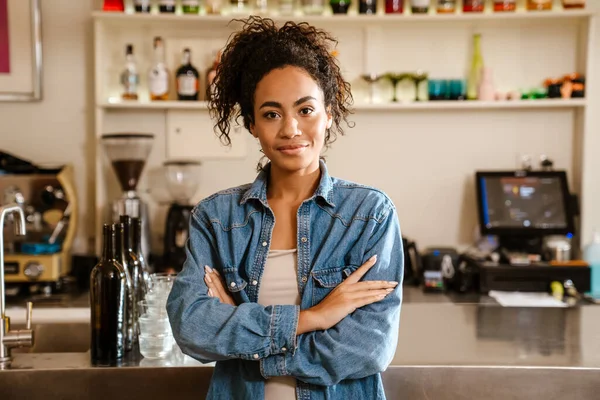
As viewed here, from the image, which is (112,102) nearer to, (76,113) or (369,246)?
(76,113)

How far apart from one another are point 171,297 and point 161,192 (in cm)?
207

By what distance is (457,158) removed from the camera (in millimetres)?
3275

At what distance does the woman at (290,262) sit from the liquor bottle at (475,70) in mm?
1986

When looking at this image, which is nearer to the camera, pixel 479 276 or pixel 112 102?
pixel 479 276

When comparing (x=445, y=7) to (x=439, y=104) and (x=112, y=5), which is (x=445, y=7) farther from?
(x=112, y=5)

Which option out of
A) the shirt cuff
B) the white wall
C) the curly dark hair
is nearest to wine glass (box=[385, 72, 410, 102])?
the white wall

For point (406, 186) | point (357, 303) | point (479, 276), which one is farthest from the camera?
point (406, 186)

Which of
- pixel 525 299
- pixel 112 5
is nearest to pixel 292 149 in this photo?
pixel 525 299

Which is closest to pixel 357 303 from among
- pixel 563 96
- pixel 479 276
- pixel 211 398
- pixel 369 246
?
pixel 369 246

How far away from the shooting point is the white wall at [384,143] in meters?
3.23

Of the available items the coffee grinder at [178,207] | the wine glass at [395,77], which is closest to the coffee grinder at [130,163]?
the coffee grinder at [178,207]

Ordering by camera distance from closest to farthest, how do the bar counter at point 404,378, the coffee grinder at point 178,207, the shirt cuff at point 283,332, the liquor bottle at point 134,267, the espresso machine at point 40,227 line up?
the shirt cuff at point 283,332 → the bar counter at point 404,378 → the liquor bottle at point 134,267 → the espresso machine at point 40,227 → the coffee grinder at point 178,207

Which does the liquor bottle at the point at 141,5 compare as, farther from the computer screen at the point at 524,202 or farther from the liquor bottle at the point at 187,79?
the computer screen at the point at 524,202

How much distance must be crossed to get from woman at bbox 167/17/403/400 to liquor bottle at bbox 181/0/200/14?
1.88 m
